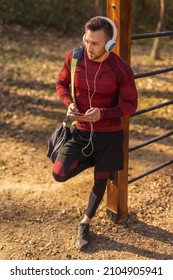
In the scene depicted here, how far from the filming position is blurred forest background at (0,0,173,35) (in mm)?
10320

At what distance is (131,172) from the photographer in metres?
4.14

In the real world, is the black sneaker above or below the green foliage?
below

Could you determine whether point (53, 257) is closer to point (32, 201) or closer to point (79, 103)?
point (32, 201)

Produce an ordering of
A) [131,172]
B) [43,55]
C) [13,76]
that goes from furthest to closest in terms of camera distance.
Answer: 1. [43,55]
2. [13,76]
3. [131,172]

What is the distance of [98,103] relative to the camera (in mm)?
2596

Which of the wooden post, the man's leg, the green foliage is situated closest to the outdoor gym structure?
the wooden post

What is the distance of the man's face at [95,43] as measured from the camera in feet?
7.87

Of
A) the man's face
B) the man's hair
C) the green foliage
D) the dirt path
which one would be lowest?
the dirt path

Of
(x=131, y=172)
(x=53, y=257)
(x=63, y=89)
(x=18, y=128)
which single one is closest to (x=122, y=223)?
(x=53, y=257)

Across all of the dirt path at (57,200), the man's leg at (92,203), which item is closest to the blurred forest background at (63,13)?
the dirt path at (57,200)

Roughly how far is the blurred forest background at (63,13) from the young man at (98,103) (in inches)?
314

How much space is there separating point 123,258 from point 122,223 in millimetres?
397

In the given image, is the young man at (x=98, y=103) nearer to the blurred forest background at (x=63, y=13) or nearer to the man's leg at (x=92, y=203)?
the man's leg at (x=92, y=203)

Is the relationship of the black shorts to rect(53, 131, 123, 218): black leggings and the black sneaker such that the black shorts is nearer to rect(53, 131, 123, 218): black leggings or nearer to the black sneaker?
rect(53, 131, 123, 218): black leggings
